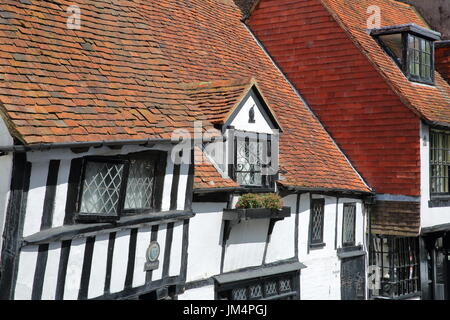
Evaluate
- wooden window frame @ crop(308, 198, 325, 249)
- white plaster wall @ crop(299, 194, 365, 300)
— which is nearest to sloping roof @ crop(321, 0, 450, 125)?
white plaster wall @ crop(299, 194, 365, 300)

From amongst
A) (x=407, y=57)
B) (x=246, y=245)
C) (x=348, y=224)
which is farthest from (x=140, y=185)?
(x=407, y=57)

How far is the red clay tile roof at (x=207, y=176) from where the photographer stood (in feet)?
28.5

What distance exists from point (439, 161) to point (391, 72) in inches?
101

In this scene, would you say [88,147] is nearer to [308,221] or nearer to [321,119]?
[308,221]

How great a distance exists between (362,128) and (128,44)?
22.6 feet

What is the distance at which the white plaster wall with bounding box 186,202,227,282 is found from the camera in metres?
8.67

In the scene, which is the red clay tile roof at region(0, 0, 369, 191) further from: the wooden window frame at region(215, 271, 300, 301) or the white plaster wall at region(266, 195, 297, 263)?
the wooden window frame at region(215, 271, 300, 301)

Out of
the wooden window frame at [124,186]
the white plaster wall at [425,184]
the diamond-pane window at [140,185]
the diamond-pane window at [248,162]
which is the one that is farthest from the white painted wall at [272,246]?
the white plaster wall at [425,184]

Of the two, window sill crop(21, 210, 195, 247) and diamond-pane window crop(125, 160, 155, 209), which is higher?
diamond-pane window crop(125, 160, 155, 209)

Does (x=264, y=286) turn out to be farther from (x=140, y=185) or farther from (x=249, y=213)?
(x=140, y=185)

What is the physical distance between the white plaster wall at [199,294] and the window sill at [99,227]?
4.23 ft

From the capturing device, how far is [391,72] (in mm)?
13414

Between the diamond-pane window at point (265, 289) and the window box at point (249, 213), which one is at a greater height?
the window box at point (249, 213)

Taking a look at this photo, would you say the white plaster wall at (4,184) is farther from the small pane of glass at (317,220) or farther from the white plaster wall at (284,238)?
the small pane of glass at (317,220)
